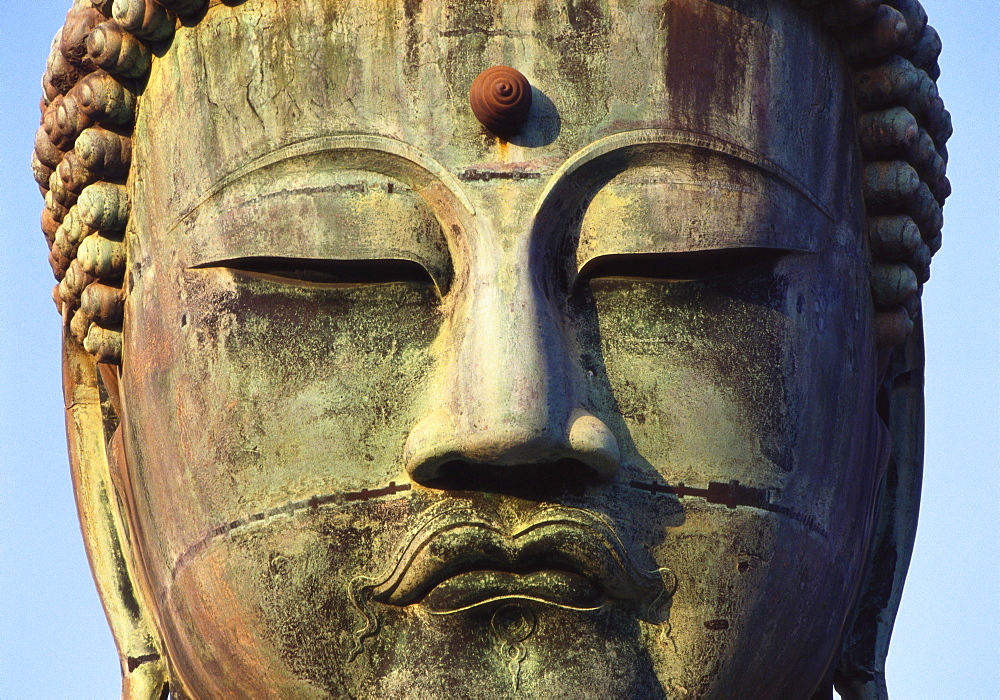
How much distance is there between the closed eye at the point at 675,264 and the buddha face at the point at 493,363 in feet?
0.04

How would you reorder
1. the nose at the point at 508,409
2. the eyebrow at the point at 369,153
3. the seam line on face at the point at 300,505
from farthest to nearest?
the eyebrow at the point at 369,153 → the seam line on face at the point at 300,505 → the nose at the point at 508,409

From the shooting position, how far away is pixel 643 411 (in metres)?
7.70

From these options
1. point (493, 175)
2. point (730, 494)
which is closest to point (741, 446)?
point (730, 494)

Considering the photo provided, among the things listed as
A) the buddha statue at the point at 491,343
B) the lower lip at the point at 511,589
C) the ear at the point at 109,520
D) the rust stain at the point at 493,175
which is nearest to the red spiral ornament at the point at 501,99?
the buddha statue at the point at 491,343

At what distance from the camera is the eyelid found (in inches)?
304

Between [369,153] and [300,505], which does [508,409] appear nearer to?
[300,505]

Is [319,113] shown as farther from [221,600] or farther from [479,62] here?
[221,600]

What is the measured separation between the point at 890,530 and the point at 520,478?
2.15 metres

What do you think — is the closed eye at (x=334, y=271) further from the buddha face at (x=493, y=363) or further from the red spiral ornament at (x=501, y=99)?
the red spiral ornament at (x=501, y=99)

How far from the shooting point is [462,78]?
7.82 metres

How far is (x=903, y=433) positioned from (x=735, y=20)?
1.99 m

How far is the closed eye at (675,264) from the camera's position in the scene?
305 inches

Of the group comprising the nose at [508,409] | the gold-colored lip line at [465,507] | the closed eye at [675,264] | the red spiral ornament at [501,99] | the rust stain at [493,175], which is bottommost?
the gold-colored lip line at [465,507]

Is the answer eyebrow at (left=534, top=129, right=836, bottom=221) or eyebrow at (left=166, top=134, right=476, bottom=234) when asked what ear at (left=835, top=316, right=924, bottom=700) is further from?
eyebrow at (left=166, top=134, right=476, bottom=234)
